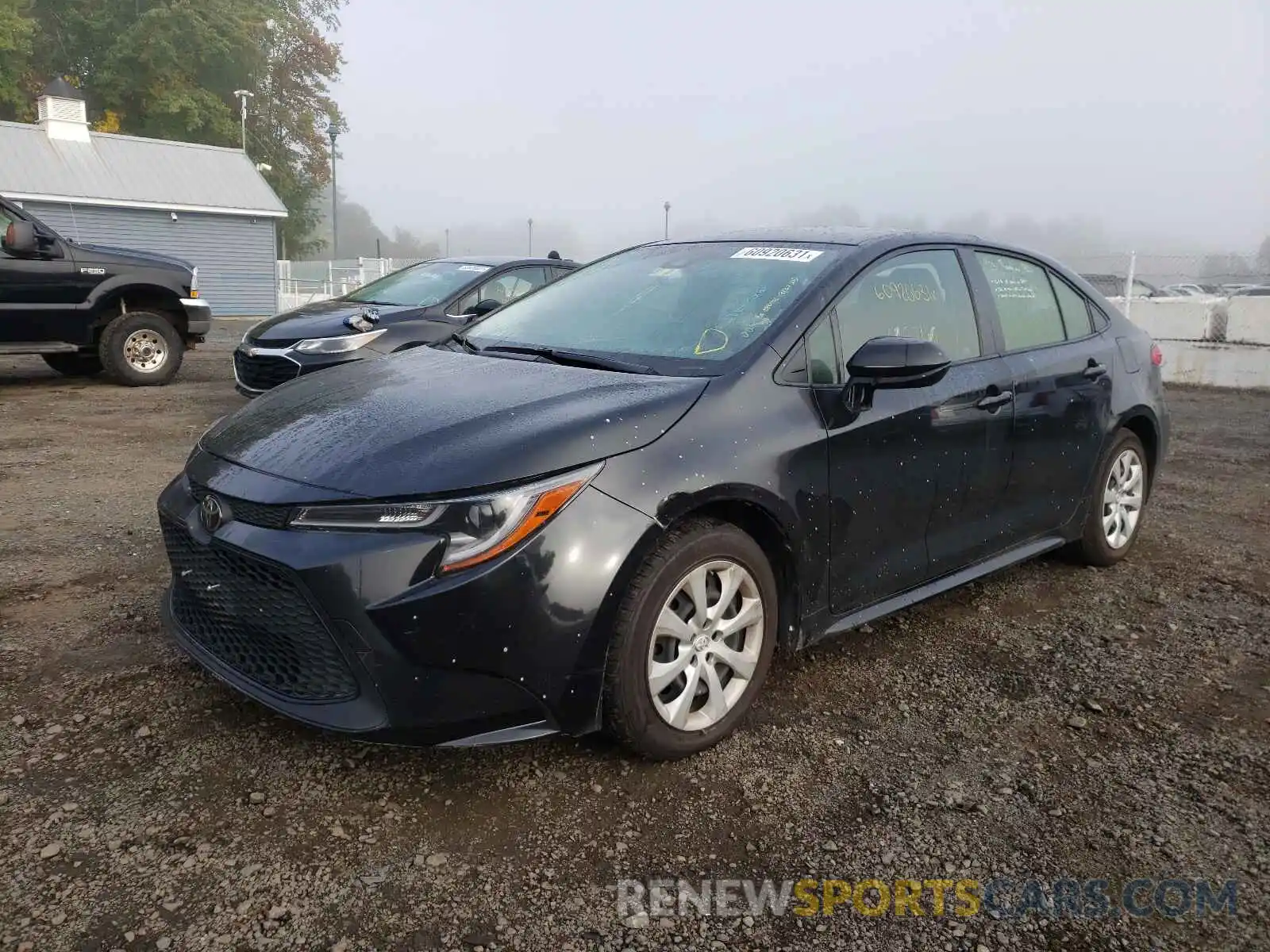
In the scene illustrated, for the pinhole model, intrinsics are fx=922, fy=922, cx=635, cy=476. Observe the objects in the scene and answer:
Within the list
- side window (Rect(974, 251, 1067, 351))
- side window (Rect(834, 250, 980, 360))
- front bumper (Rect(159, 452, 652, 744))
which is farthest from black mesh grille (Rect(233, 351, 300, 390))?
side window (Rect(974, 251, 1067, 351))

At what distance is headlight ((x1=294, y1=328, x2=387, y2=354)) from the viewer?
6.98 meters

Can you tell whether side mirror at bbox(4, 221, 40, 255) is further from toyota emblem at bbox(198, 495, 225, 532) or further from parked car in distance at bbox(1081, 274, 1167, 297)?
parked car in distance at bbox(1081, 274, 1167, 297)

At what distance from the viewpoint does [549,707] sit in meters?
2.40

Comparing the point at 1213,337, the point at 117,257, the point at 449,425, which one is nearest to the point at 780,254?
the point at 449,425

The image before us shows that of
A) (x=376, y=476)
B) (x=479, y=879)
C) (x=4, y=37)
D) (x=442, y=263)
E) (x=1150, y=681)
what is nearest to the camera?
(x=479, y=879)

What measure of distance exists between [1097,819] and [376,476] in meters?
2.12

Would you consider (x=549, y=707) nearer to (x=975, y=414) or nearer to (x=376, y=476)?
(x=376, y=476)

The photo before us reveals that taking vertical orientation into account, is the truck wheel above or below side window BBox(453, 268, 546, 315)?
below

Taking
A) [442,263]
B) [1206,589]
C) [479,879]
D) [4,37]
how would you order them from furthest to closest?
1. [4,37]
2. [442,263]
3. [1206,589]
4. [479,879]

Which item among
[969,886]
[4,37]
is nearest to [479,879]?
[969,886]

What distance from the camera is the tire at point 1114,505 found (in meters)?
4.33

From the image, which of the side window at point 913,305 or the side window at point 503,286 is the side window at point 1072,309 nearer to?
the side window at point 913,305

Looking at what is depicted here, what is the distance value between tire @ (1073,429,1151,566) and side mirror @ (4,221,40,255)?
8819 mm

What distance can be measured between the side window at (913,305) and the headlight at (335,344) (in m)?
4.67
